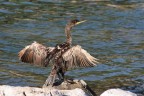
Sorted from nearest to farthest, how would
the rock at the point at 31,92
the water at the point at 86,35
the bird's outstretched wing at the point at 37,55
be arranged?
the rock at the point at 31,92 → the bird's outstretched wing at the point at 37,55 → the water at the point at 86,35

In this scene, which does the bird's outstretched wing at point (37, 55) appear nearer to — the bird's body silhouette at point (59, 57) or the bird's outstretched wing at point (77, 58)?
the bird's body silhouette at point (59, 57)

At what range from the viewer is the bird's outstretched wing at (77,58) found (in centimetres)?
1055

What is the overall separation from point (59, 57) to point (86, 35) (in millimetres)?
5896

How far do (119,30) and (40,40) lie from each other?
8.53ft

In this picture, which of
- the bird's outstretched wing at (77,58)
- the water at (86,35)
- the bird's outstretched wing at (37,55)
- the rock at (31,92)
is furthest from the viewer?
the water at (86,35)

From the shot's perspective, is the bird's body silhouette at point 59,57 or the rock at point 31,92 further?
the bird's body silhouette at point 59,57

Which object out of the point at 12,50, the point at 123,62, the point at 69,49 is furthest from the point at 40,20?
the point at 69,49

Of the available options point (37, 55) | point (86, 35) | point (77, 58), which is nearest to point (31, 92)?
point (77, 58)

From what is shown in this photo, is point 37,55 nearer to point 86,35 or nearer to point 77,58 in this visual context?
point 77,58

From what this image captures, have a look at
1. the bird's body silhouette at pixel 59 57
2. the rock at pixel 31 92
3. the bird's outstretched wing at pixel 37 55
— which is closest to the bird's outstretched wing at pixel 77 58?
the bird's body silhouette at pixel 59 57

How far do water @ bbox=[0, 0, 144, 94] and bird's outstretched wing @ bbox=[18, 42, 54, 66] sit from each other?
1274 millimetres

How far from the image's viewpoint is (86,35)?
1672 cm

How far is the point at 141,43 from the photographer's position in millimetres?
16062

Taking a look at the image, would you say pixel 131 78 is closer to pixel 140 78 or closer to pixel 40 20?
pixel 140 78
